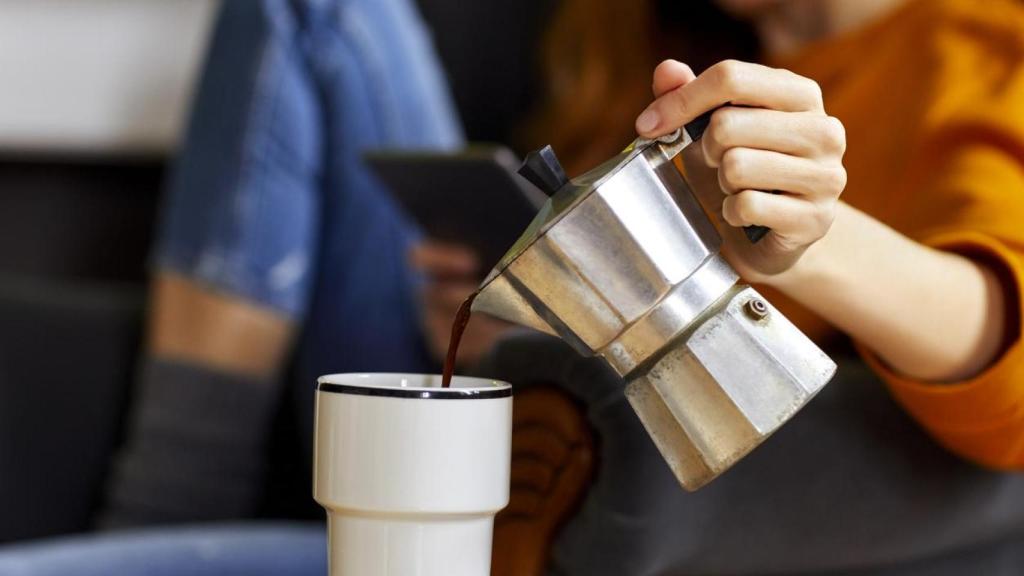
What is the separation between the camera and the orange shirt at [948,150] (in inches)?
→ 27.7

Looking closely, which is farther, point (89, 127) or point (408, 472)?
point (89, 127)

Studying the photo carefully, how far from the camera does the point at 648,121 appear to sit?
528 millimetres

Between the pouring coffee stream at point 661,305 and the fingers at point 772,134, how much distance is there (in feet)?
0.03

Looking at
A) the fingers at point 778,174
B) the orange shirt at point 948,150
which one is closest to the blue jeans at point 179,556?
the orange shirt at point 948,150

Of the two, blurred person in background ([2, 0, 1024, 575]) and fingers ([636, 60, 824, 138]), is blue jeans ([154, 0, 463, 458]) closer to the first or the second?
blurred person in background ([2, 0, 1024, 575])

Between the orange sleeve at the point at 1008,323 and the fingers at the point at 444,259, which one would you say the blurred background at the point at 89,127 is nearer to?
the fingers at the point at 444,259

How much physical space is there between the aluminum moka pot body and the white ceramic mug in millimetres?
48

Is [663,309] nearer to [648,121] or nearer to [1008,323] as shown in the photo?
[648,121]

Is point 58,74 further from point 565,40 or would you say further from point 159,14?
point 565,40

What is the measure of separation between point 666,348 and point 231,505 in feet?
2.71

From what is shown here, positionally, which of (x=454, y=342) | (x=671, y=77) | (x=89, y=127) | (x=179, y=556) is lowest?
(x=179, y=556)

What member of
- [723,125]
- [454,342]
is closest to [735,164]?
[723,125]

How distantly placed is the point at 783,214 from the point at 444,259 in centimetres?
59

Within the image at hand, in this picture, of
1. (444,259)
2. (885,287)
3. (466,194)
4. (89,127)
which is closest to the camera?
(885,287)
